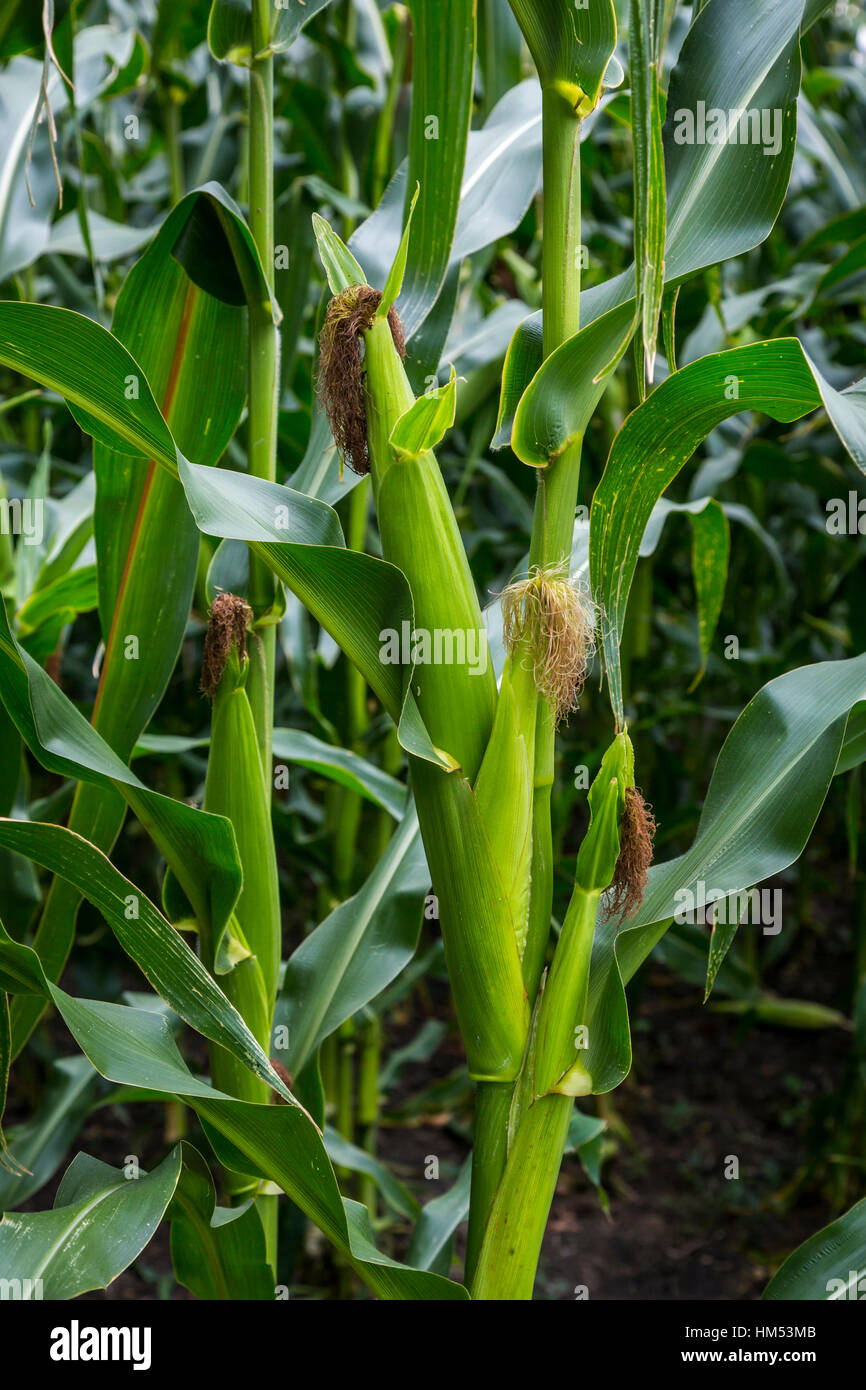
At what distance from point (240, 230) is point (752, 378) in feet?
1.17

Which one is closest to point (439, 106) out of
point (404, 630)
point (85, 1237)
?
point (404, 630)

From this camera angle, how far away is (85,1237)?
0.67 meters

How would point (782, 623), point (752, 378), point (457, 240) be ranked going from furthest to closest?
point (782, 623) → point (457, 240) → point (752, 378)

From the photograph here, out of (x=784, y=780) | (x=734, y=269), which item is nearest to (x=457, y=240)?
(x=784, y=780)

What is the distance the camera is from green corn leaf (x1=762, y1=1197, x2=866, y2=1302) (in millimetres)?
789

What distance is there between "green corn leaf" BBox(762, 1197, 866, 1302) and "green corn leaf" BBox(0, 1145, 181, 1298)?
1.47ft

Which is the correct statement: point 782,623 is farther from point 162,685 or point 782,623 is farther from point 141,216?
point 162,685

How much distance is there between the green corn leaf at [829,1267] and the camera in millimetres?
789

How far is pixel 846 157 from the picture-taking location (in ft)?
5.68

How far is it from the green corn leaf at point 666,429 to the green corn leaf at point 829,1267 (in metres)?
0.44

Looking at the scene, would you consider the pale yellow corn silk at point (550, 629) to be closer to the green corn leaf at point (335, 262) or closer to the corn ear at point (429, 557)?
the corn ear at point (429, 557)

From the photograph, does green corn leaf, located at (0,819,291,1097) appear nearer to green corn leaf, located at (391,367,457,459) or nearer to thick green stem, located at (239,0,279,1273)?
thick green stem, located at (239,0,279,1273)

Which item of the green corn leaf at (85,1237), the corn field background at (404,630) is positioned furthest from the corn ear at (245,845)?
the green corn leaf at (85,1237)

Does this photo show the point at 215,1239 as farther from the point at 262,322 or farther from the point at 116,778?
the point at 262,322
